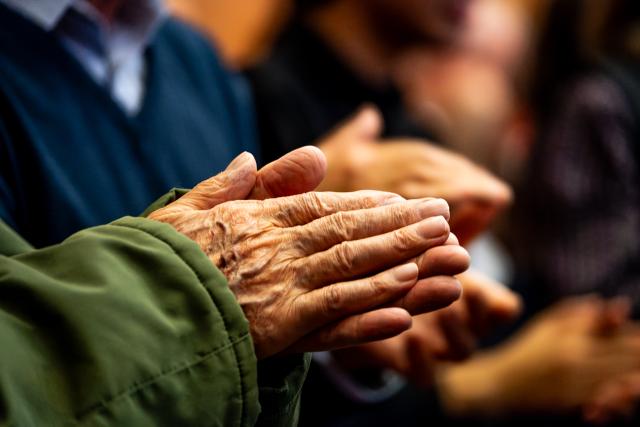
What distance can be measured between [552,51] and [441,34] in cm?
23

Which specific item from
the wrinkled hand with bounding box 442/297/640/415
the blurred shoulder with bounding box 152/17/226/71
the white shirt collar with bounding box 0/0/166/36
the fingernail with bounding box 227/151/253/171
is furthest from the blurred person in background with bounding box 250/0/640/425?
the fingernail with bounding box 227/151/253/171

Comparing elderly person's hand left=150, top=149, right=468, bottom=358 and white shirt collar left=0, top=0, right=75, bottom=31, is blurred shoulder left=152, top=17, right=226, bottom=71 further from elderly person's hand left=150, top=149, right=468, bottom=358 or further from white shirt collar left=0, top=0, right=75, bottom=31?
elderly person's hand left=150, top=149, right=468, bottom=358

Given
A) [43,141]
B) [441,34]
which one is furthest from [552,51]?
[43,141]

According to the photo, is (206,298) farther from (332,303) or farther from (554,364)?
(554,364)

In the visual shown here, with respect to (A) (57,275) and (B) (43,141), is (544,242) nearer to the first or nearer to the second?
(B) (43,141)

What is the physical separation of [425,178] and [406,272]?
0.80 feet

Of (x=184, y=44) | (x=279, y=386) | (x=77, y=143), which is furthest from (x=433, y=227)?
(x=184, y=44)

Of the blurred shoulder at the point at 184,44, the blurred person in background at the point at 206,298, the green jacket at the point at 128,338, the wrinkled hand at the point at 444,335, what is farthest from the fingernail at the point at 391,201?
the blurred shoulder at the point at 184,44

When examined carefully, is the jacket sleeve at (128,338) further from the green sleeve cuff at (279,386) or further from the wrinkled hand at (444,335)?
the wrinkled hand at (444,335)

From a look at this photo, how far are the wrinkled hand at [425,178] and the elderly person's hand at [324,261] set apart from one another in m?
0.16

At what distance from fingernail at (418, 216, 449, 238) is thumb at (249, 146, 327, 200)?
2.9 inches

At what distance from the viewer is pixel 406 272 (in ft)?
1.42

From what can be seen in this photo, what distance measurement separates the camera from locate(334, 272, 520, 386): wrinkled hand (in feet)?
2.44

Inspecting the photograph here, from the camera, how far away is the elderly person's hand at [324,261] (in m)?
0.43
